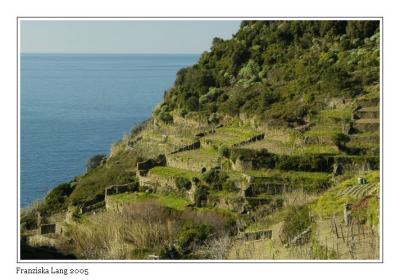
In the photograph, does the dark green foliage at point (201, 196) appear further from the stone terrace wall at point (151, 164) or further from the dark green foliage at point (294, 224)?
the dark green foliage at point (294, 224)

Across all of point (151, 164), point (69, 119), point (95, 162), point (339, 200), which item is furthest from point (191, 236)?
point (69, 119)

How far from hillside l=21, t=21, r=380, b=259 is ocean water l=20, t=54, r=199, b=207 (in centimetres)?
494

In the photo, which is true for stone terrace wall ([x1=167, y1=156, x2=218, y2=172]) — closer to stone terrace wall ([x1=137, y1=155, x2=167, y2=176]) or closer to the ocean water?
stone terrace wall ([x1=137, y1=155, x2=167, y2=176])

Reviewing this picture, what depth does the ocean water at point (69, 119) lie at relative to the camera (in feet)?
142

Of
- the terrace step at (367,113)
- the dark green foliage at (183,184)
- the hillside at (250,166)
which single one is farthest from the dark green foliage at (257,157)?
the terrace step at (367,113)

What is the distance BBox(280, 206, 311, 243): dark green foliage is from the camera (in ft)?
43.7

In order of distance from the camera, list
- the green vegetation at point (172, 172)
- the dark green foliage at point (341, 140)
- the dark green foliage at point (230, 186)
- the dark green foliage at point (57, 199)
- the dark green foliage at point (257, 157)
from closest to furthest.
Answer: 1. the dark green foliage at point (230, 186)
2. the dark green foliage at point (257, 157)
3. the dark green foliage at point (341, 140)
4. the green vegetation at point (172, 172)
5. the dark green foliage at point (57, 199)

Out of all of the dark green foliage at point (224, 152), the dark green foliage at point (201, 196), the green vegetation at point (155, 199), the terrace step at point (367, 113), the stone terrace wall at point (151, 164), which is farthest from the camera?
the stone terrace wall at point (151, 164)

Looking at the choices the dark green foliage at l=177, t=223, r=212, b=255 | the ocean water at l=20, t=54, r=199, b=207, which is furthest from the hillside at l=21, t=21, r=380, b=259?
the ocean water at l=20, t=54, r=199, b=207

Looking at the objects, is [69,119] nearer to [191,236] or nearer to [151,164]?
[151,164]

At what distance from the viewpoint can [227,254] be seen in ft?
42.3

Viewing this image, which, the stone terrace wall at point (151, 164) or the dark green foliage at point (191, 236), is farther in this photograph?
the stone terrace wall at point (151, 164)

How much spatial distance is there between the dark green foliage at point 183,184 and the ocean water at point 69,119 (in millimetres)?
12565

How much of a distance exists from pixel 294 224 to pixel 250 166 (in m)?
9.76
